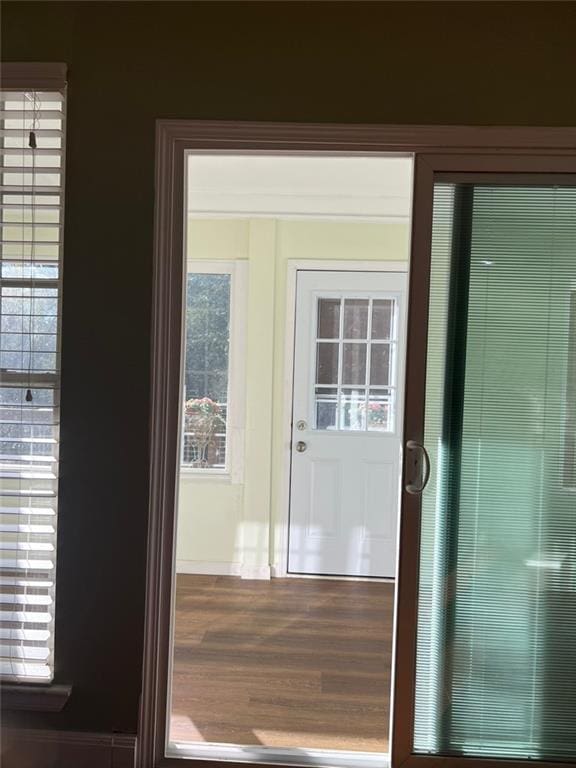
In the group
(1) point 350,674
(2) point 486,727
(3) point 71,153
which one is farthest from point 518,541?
(3) point 71,153

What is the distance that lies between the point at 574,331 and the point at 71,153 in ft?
5.92

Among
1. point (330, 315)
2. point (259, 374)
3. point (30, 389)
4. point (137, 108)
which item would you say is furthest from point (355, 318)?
point (30, 389)

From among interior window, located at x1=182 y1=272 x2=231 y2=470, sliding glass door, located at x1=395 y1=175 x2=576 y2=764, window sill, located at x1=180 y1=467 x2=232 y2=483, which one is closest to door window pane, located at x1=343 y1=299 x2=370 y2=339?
interior window, located at x1=182 y1=272 x2=231 y2=470

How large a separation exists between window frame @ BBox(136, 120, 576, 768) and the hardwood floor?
39 centimetres

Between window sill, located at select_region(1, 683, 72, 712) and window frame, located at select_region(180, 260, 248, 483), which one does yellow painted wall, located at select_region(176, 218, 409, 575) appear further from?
window sill, located at select_region(1, 683, 72, 712)

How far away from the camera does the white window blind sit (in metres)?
2.17

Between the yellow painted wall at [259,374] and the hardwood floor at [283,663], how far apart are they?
255mm

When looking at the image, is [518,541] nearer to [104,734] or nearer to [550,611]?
[550,611]

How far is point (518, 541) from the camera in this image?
2154 millimetres

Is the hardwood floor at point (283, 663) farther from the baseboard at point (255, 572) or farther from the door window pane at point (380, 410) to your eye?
the door window pane at point (380, 410)

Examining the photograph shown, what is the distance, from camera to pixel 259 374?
4.61m

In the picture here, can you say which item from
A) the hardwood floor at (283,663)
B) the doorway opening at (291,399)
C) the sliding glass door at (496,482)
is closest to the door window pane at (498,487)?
the sliding glass door at (496,482)

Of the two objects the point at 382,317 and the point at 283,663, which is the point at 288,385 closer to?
the point at 382,317

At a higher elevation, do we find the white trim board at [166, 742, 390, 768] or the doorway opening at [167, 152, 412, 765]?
the doorway opening at [167, 152, 412, 765]
